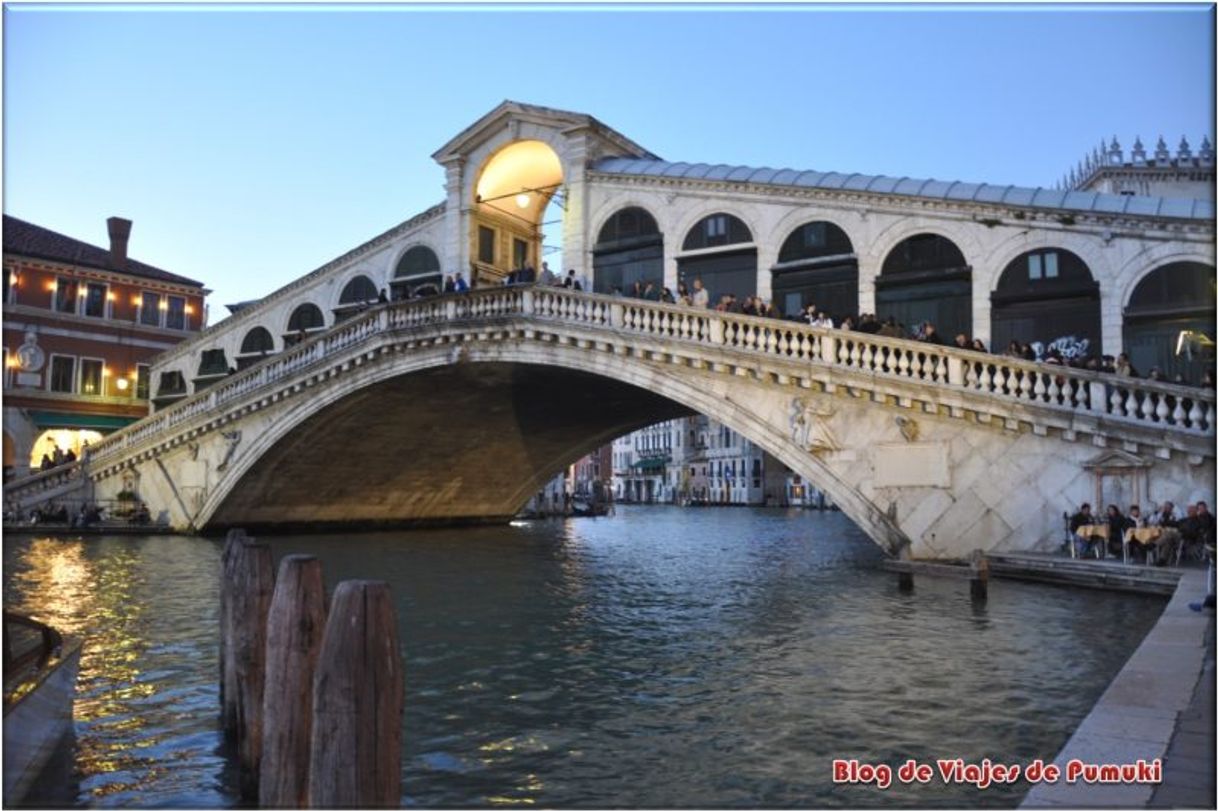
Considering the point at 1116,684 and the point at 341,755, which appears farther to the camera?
the point at 1116,684

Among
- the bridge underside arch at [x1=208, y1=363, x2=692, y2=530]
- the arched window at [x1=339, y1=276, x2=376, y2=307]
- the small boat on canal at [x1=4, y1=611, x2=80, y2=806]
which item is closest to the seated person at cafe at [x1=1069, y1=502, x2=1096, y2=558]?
the bridge underside arch at [x1=208, y1=363, x2=692, y2=530]

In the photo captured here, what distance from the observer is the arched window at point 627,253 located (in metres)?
23.2

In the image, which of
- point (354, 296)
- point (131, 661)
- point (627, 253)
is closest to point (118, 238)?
point (354, 296)

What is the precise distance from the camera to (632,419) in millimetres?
30078

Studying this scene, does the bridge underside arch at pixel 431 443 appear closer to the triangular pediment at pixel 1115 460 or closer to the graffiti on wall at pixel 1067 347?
the graffiti on wall at pixel 1067 347

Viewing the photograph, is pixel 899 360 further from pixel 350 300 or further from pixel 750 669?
pixel 350 300

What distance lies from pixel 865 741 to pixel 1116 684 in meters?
1.62

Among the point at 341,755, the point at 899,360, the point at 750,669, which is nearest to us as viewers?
the point at 341,755

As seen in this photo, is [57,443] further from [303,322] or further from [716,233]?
[716,233]

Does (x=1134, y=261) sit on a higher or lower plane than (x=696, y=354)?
higher

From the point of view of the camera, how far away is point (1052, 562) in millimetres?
13734

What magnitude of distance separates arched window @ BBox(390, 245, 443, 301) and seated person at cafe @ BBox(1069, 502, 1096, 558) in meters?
18.0

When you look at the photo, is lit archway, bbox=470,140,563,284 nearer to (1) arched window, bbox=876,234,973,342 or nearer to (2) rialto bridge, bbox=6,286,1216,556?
(2) rialto bridge, bbox=6,286,1216,556

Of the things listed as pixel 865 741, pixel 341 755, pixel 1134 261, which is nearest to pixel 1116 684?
pixel 865 741
